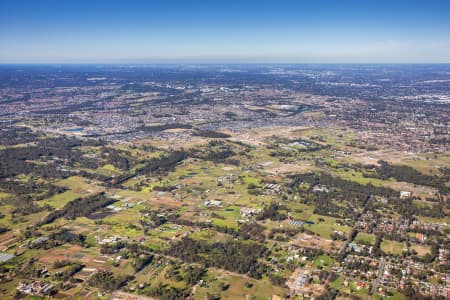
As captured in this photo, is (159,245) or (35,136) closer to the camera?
(159,245)

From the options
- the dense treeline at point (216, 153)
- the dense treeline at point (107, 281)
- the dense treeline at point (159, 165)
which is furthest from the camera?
the dense treeline at point (216, 153)

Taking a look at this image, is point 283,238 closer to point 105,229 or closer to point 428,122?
point 105,229

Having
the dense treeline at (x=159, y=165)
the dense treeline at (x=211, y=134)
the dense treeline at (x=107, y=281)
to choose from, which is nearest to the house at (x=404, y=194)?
the dense treeline at (x=159, y=165)

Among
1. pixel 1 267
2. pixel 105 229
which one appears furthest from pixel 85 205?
pixel 1 267

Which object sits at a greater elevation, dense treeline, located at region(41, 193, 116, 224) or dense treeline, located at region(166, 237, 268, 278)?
dense treeline, located at region(41, 193, 116, 224)

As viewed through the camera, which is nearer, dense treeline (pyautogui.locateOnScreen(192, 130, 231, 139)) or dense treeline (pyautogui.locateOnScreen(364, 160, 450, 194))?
dense treeline (pyautogui.locateOnScreen(364, 160, 450, 194))

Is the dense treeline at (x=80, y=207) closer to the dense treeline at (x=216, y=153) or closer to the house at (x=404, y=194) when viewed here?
the dense treeline at (x=216, y=153)

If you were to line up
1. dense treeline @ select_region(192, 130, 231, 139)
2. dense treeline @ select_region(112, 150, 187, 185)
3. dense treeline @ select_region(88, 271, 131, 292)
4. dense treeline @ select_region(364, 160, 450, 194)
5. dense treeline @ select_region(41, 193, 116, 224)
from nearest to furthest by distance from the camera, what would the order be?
dense treeline @ select_region(88, 271, 131, 292) → dense treeline @ select_region(41, 193, 116, 224) → dense treeline @ select_region(364, 160, 450, 194) → dense treeline @ select_region(112, 150, 187, 185) → dense treeline @ select_region(192, 130, 231, 139)

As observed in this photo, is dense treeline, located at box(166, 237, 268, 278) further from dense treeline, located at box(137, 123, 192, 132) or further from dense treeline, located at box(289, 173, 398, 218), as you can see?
dense treeline, located at box(137, 123, 192, 132)

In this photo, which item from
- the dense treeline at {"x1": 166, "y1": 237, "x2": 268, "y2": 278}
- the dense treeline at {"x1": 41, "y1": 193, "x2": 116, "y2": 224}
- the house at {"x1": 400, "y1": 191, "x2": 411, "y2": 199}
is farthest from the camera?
the house at {"x1": 400, "y1": 191, "x2": 411, "y2": 199}

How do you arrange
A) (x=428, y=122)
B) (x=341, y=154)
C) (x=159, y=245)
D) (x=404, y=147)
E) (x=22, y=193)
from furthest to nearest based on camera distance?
(x=428, y=122) → (x=404, y=147) → (x=341, y=154) → (x=22, y=193) → (x=159, y=245)

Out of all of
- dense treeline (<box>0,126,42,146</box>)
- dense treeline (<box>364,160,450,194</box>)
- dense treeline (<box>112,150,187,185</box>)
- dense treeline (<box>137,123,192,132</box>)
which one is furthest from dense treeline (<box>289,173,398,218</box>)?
dense treeline (<box>0,126,42,146</box>)
